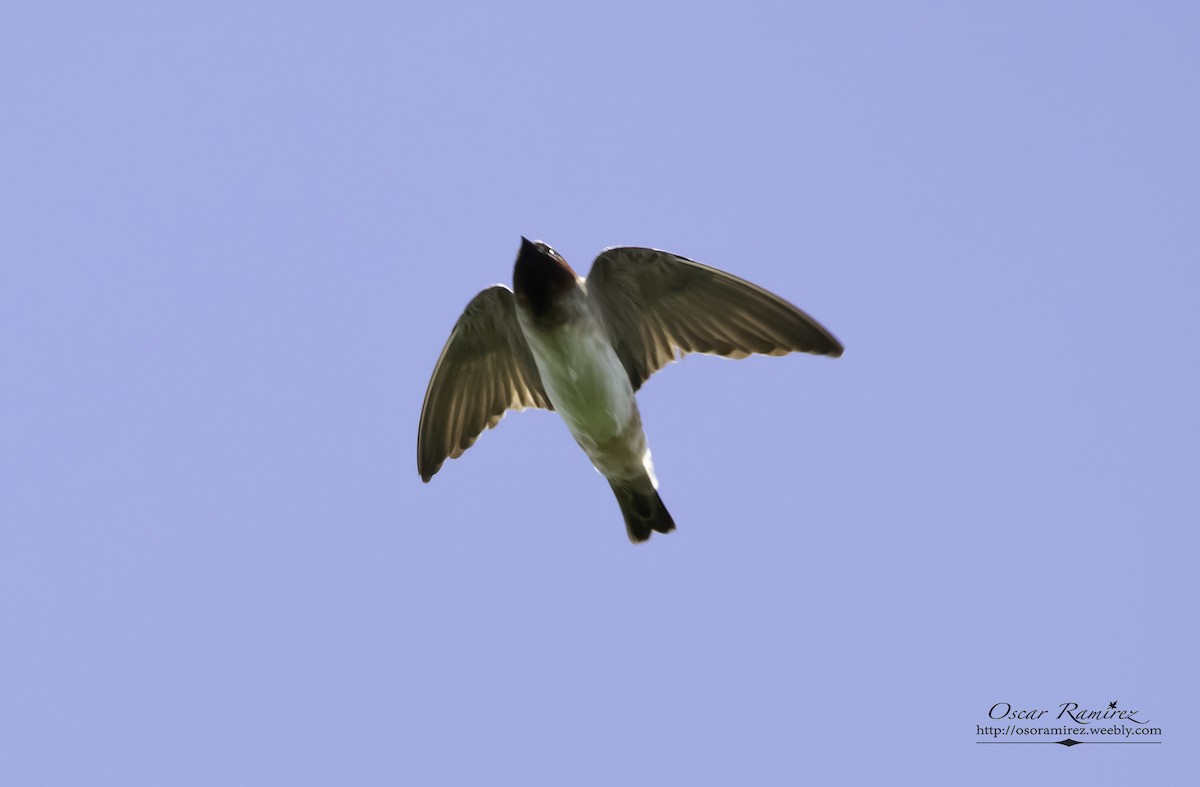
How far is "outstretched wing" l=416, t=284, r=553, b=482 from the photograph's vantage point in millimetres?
9961

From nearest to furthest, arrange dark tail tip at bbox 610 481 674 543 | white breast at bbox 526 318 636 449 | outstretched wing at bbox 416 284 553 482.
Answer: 1. white breast at bbox 526 318 636 449
2. dark tail tip at bbox 610 481 674 543
3. outstretched wing at bbox 416 284 553 482

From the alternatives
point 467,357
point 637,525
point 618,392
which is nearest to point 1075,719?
point 637,525

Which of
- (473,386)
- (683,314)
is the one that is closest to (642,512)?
(683,314)

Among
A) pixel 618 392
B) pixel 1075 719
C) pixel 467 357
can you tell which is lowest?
pixel 1075 719

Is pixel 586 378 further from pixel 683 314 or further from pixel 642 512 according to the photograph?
pixel 642 512

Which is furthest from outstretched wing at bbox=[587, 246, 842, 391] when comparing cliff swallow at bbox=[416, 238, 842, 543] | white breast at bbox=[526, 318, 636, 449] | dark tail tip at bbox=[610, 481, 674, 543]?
dark tail tip at bbox=[610, 481, 674, 543]

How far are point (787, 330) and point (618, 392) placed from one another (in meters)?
1.15

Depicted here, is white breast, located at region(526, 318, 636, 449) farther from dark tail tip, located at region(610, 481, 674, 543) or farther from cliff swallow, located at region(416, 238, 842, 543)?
dark tail tip, located at region(610, 481, 674, 543)

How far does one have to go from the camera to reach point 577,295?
9234 millimetres

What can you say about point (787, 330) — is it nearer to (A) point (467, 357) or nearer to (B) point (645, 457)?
(B) point (645, 457)

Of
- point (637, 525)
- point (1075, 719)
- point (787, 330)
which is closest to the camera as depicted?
point (787, 330)

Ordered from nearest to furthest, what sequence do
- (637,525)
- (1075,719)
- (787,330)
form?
(787,330) < (637,525) < (1075,719)

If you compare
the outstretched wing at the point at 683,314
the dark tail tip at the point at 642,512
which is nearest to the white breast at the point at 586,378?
the outstretched wing at the point at 683,314

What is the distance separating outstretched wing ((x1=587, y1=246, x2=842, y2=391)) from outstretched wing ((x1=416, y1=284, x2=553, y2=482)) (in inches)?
29.7
